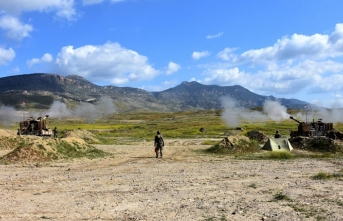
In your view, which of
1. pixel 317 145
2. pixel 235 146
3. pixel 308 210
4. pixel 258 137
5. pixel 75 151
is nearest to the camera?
pixel 308 210

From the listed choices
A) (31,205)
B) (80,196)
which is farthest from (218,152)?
(31,205)

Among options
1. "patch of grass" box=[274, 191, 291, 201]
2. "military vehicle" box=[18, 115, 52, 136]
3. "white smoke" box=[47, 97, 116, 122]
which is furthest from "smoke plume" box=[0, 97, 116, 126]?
"patch of grass" box=[274, 191, 291, 201]

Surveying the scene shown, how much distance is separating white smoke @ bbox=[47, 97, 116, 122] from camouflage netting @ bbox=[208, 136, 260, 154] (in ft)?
138

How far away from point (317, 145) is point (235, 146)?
28.4ft

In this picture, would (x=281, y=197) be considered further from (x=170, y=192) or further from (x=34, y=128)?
(x=34, y=128)

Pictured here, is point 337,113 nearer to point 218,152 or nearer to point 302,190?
point 218,152

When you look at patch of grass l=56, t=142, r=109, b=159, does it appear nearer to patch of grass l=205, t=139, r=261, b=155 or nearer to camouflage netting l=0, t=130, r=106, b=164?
camouflage netting l=0, t=130, r=106, b=164

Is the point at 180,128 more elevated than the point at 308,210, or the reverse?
the point at 180,128

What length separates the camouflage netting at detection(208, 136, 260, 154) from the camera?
1291 inches

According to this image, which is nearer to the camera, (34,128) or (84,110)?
(34,128)

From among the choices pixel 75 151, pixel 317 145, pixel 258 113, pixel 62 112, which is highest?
pixel 62 112

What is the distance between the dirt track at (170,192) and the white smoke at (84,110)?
152 feet

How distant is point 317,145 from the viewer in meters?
34.6

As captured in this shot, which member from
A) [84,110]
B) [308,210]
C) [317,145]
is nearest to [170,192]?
[308,210]
